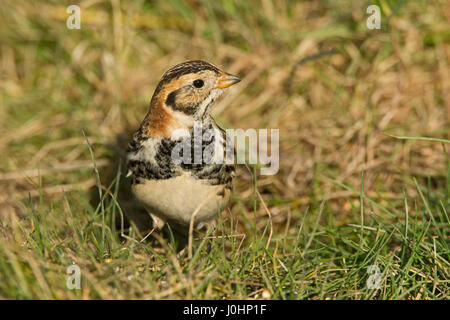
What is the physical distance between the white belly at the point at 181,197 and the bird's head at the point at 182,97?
372 mm

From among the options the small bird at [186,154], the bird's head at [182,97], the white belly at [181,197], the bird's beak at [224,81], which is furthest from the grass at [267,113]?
the bird's beak at [224,81]

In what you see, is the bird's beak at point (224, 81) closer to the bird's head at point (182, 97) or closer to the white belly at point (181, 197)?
the bird's head at point (182, 97)

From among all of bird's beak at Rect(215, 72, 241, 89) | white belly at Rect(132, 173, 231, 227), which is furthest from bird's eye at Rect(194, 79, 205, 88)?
white belly at Rect(132, 173, 231, 227)

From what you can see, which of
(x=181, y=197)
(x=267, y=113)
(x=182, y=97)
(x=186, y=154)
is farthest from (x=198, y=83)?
(x=267, y=113)

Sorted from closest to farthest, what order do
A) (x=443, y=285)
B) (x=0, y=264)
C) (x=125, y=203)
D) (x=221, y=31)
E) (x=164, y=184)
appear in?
(x=0, y=264) → (x=443, y=285) → (x=164, y=184) → (x=125, y=203) → (x=221, y=31)

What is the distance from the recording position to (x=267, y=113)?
18.7ft

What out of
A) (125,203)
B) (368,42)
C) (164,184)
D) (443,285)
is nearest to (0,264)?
(164,184)

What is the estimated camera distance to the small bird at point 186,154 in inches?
143

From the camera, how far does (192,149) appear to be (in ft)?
12.0
